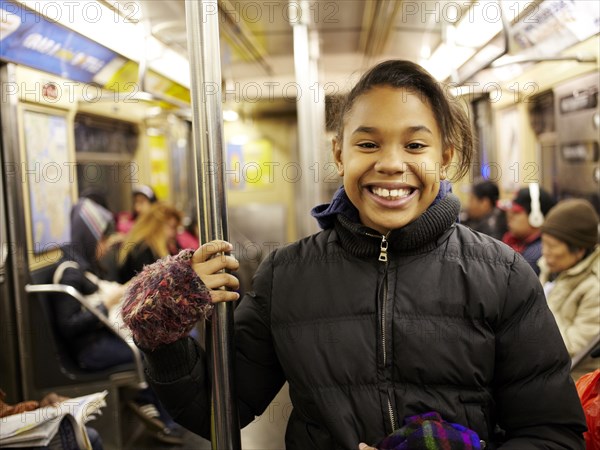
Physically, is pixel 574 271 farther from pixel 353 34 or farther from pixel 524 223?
pixel 353 34

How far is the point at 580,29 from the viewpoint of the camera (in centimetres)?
320

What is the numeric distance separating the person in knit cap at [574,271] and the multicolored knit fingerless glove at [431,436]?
5.15 feet

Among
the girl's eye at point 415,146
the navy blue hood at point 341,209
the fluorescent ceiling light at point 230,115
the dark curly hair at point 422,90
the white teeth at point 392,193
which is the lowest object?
the navy blue hood at point 341,209

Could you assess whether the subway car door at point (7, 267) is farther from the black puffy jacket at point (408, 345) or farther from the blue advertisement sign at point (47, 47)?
the black puffy jacket at point (408, 345)

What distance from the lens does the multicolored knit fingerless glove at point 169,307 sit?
117cm

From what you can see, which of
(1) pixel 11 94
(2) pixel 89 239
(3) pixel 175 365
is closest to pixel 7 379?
(2) pixel 89 239

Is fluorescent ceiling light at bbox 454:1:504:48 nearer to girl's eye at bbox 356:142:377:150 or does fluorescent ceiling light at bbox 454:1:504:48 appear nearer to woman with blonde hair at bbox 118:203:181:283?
girl's eye at bbox 356:142:377:150

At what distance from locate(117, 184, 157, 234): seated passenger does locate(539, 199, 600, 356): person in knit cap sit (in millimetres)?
3877

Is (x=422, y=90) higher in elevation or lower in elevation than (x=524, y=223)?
higher

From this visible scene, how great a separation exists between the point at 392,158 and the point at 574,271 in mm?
1786

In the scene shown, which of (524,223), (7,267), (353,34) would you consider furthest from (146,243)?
(353,34)

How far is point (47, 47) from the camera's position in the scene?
126 inches

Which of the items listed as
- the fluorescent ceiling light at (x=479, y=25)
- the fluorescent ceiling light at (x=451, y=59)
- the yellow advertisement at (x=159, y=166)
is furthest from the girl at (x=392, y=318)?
the yellow advertisement at (x=159, y=166)

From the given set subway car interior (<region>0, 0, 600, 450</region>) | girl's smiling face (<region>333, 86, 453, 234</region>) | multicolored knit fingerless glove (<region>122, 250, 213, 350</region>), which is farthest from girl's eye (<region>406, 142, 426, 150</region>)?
multicolored knit fingerless glove (<region>122, 250, 213, 350</region>)
